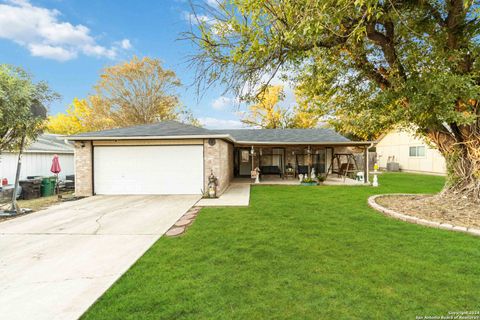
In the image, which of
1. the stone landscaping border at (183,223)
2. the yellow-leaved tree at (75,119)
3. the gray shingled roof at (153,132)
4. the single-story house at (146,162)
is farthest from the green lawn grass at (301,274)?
the yellow-leaved tree at (75,119)

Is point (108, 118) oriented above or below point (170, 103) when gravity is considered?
below

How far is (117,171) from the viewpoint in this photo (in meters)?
9.76

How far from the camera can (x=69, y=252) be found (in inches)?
157

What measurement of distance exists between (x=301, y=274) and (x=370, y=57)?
736 cm

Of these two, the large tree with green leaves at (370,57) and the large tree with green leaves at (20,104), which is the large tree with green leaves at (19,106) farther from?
the large tree with green leaves at (370,57)

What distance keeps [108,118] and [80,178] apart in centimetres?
1565

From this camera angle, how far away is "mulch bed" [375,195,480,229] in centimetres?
541

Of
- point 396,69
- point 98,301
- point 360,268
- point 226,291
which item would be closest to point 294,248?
point 360,268

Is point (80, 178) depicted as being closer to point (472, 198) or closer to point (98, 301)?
point (98, 301)

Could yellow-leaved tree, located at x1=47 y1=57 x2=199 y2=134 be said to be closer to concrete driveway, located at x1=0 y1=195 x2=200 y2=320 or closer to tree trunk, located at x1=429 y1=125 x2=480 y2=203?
concrete driveway, located at x1=0 y1=195 x2=200 y2=320

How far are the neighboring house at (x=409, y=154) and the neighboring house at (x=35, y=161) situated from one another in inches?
855

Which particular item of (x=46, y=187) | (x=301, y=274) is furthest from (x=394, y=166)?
(x=46, y=187)

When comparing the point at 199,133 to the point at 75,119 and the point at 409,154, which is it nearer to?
the point at 409,154

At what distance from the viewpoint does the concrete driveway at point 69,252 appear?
2.64 m
